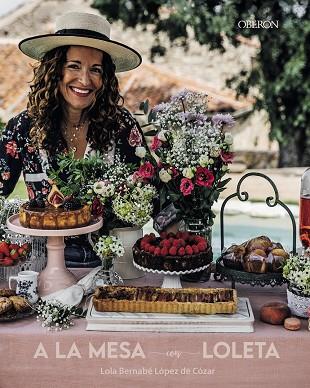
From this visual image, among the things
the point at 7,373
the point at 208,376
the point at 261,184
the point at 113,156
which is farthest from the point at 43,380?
the point at 261,184

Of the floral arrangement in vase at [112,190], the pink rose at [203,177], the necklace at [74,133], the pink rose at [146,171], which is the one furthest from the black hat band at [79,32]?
the pink rose at [203,177]

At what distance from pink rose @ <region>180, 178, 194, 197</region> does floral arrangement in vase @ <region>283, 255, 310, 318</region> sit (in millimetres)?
367

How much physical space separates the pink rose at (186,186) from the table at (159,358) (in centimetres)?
46

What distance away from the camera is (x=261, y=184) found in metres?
8.41

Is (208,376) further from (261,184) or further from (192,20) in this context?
(192,20)

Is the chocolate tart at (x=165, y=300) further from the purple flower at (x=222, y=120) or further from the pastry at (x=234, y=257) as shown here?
the purple flower at (x=222, y=120)

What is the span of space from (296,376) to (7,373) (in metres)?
0.79

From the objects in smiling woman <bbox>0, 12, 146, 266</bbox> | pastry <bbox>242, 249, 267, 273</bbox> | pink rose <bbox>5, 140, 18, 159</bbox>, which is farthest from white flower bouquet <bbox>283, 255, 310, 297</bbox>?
pink rose <bbox>5, 140, 18, 159</bbox>

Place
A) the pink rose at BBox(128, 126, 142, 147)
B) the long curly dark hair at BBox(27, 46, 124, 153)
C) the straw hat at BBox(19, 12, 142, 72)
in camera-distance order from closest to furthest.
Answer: the straw hat at BBox(19, 12, 142, 72) < the long curly dark hair at BBox(27, 46, 124, 153) < the pink rose at BBox(128, 126, 142, 147)

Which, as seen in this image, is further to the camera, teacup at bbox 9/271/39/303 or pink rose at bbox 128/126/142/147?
pink rose at bbox 128/126/142/147

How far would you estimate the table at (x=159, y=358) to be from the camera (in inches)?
69.7

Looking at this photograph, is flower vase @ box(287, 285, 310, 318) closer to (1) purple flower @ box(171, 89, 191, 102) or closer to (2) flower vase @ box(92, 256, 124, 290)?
(2) flower vase @ box(92, 256, 124, 290)

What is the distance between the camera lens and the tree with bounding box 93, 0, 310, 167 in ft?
29.0

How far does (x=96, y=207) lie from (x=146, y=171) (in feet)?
0.67
